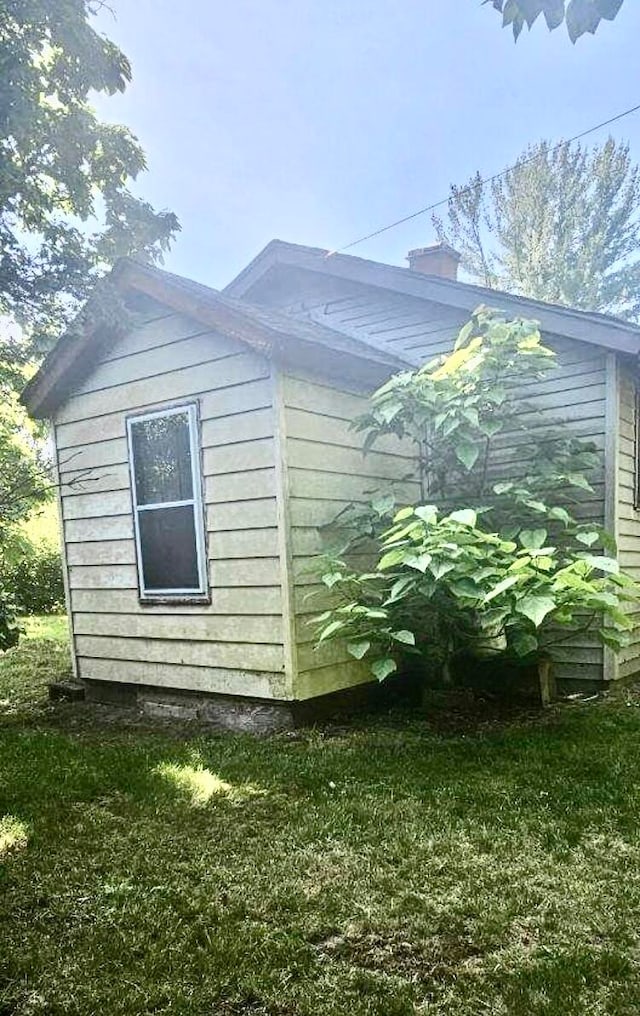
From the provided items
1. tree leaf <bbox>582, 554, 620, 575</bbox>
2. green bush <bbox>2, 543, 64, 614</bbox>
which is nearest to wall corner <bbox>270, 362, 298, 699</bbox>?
tree leaf <bbox>582, 554, 620, 575</bbox>

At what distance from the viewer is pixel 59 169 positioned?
6145 millimetres

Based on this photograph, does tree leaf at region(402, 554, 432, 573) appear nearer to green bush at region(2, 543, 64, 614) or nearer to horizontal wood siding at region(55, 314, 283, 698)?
horizontal wood siding at region(55, 314, 283, 698)

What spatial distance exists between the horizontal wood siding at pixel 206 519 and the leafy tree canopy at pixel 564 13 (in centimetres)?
267

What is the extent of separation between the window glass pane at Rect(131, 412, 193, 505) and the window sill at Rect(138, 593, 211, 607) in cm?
75

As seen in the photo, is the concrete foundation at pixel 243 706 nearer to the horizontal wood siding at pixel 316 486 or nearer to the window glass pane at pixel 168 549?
the horizontal wood siding at pixel 316 486

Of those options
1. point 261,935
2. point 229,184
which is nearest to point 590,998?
point 261,935

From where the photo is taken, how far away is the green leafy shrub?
3.56 meters

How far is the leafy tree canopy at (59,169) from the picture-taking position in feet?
16.1

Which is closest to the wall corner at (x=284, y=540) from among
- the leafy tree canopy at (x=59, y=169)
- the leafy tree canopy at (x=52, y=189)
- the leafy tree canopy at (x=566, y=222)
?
the leafy tree canopy at (x=52, y=189)

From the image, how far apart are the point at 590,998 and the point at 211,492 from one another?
353 centimetres

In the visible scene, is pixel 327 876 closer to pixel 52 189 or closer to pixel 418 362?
pixel 418 362

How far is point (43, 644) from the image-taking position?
8.46 metres

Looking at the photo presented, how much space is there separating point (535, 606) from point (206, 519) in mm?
2388

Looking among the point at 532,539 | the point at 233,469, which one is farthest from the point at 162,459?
the point at 532,539
